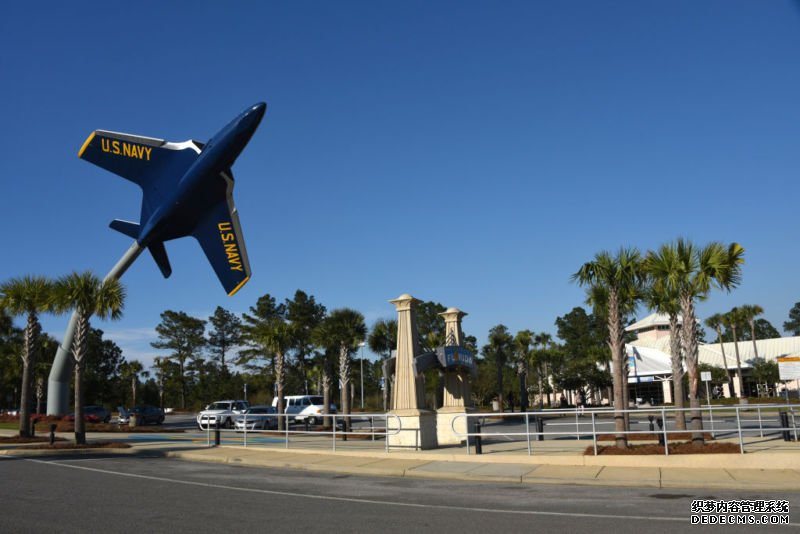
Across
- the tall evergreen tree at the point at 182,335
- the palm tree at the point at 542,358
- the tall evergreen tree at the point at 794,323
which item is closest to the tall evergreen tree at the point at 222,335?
the tall evergreen tree at the point at 182,335

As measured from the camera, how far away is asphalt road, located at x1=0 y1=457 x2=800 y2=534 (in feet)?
26.7

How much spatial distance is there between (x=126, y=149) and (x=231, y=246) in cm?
801

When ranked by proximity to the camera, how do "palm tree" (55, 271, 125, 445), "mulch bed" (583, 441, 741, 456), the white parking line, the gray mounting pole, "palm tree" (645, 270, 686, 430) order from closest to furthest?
the white parking line
"mulch bed" (583, 441, 741, 456)
"palm tree" (645, 270, 686, 430)
"palm tree" (55, 271, 125, 445)
the gray mounting pole

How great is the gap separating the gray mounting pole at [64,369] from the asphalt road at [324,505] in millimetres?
29338

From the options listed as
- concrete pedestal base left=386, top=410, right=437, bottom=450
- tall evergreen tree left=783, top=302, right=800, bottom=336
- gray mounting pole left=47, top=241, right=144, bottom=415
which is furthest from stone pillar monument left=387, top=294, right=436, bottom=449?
tall evergreen tree left=783, top=302, right=800, bottom=336

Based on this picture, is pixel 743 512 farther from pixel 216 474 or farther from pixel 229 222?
pixel 229 222

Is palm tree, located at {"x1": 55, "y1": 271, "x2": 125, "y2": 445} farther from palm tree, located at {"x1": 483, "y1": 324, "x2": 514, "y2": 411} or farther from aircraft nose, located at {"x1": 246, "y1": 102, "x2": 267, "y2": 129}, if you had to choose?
palm tree, located at {"x1": 483, "y1": 324, "x2": 514, "y2": 411}

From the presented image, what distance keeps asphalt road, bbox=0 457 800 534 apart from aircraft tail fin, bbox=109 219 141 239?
84.2ft

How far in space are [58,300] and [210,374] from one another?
221 feet

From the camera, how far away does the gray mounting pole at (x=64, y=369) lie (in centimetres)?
4131

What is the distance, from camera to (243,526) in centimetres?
814

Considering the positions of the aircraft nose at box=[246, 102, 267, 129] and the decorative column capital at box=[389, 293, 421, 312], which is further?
the aircraft nose at box=[246, 102, 267, 129]

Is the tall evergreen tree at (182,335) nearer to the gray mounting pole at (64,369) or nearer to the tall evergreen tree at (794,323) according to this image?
the gray mounting pole at (64,369)

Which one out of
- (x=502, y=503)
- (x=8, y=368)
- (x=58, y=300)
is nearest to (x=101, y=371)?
(x=8, y=368)
